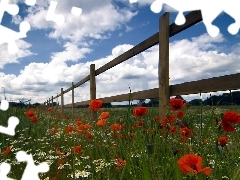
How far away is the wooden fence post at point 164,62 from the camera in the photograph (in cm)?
438

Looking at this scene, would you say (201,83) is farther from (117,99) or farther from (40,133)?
(117,99)

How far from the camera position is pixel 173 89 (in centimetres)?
432

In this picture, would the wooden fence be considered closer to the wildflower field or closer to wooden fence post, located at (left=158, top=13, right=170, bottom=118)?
wooden fence post, located at (left=158, top=13, right=170, bottom=118)

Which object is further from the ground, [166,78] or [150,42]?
[150,42]

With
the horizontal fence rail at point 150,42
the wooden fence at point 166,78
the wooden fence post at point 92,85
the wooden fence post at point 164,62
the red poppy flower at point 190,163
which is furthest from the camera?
the wooden fence post at point 92,85

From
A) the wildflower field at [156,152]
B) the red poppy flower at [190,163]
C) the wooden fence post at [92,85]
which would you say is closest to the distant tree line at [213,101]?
the wildflower field at [156,152]

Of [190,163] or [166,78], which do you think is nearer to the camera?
[190,163]

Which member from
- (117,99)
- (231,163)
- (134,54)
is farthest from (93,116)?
(231,163)

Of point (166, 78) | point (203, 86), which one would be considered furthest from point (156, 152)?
point (166, 78)

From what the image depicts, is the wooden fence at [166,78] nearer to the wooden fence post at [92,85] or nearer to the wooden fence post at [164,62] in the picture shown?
the wooden fence post at [164,62]

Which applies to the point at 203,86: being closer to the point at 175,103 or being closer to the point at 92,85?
the point at 175,103

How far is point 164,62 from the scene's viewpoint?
4477 millimetres

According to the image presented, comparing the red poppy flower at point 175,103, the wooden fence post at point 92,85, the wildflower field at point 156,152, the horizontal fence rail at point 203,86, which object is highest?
the wooden fence post at point 92,85

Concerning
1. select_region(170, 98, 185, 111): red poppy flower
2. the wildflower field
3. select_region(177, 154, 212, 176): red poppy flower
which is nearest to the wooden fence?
the wildflower field
